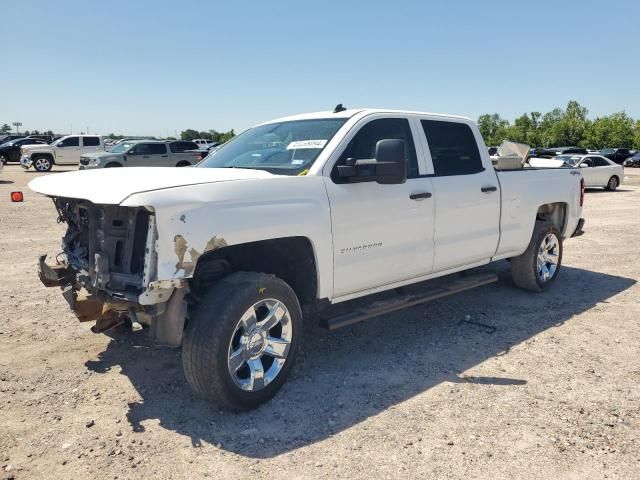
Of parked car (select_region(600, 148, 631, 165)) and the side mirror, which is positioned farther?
parked car (select_region(600, 148, 631, 165))

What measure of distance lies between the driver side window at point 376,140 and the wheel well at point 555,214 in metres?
2.66

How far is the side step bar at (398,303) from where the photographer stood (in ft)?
13.5

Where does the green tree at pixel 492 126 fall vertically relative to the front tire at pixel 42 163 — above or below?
above

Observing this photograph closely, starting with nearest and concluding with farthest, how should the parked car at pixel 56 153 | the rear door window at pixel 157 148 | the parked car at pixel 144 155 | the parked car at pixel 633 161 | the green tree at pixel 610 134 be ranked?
1. the parked car at pixel 144 155
2. the rear door window at pixel 157 148
3. the parked car at pixel 56 153
4. the parked car at pixel 633 161
5. the green tree at pixel 610 134

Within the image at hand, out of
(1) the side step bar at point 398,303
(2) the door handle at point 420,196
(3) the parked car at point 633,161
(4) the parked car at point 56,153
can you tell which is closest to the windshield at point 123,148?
(4) the parked car at point 56,153

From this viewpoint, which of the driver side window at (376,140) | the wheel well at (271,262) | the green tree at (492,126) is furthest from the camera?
the green tree at (492,126)

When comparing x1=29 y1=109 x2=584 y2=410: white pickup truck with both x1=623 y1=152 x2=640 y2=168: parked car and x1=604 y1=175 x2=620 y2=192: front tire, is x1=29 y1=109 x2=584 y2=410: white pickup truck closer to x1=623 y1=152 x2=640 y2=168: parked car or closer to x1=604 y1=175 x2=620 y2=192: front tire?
x1=604 y1=175 x2=620 y2=192: front tire

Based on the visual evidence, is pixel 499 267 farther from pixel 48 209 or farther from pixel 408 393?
pixel 48 209

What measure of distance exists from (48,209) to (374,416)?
468 inches

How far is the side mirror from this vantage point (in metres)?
3.79

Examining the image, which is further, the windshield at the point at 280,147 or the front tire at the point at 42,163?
the front tire at the point at 42,163

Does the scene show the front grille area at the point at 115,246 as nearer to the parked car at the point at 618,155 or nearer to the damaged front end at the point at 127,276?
the damaged front end at the point at 127,276

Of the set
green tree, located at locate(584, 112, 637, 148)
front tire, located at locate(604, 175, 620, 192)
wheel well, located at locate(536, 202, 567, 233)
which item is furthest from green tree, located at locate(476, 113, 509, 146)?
wheel well, located at locate(536, 202, 567, 233)

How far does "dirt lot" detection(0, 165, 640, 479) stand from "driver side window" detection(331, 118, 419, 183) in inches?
62.3
